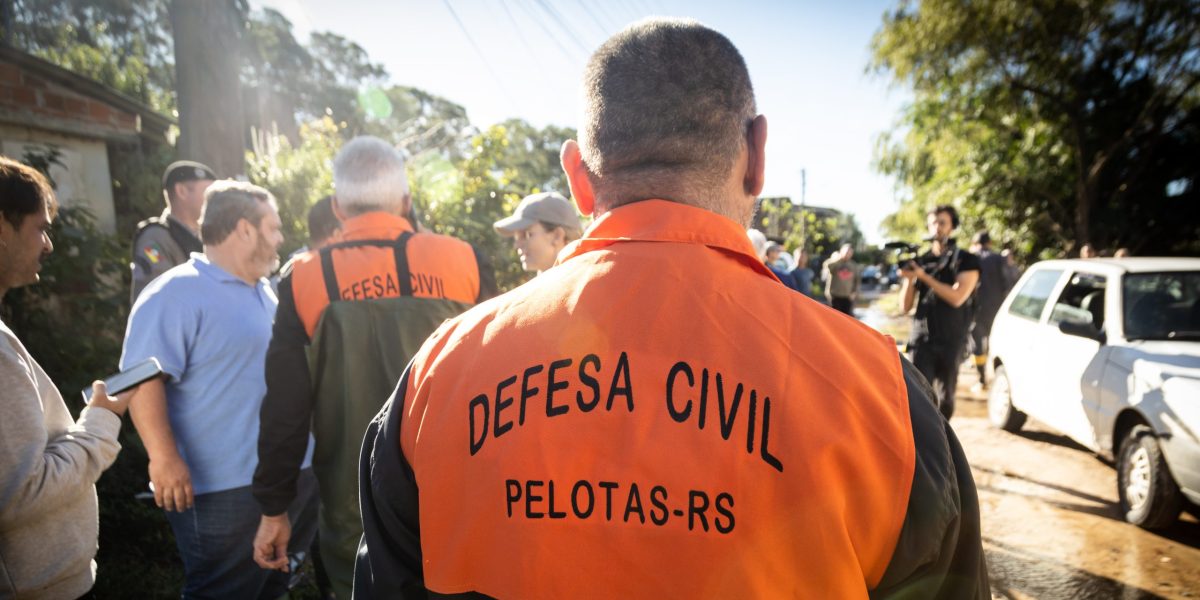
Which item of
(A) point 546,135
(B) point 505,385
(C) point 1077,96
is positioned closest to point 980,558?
(B) point 505,385

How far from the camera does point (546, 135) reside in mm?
36594

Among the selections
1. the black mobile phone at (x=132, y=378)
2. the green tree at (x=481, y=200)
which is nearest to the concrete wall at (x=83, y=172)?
the green tree at (x=481, y=200)

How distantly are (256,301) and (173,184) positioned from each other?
81.8 inches

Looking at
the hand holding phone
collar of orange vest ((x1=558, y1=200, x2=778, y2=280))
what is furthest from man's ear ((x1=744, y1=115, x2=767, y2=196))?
the hand holding phone

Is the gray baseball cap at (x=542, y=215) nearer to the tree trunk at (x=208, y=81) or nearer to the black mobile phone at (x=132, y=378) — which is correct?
the black mobile phone at (x=132, y=378)

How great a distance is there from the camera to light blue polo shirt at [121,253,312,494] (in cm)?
233

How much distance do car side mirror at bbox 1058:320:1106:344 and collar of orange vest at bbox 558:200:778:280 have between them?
4999mm

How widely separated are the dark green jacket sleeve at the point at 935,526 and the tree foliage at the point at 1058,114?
1649 cm

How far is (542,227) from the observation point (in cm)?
357

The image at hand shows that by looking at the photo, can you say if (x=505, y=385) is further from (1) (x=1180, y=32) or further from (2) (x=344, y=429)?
(1) (x=1180, y=32)

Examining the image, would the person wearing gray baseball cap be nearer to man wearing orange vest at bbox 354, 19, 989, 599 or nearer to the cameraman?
man wearing orange vest at bbox 354, 19, 989, 599

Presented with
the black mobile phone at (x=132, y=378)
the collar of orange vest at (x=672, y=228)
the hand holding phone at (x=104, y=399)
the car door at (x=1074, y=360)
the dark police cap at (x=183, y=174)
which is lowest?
the car door at (x=1074, y=360)

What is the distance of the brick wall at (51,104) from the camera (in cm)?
509

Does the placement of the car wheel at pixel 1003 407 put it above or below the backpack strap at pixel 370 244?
below
